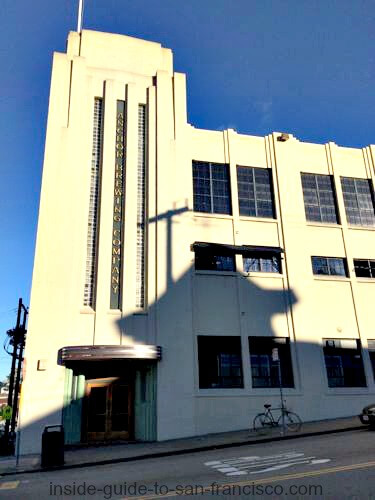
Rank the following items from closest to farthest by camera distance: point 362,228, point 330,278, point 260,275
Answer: point 260,275
point 330,278
point 362,228

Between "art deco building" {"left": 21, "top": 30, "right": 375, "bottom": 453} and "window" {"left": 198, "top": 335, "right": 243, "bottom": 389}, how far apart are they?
0.08m

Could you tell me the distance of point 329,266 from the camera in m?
21.0

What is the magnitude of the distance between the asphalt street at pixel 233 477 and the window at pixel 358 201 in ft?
43.0

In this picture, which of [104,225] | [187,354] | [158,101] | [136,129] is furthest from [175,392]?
[158,101]

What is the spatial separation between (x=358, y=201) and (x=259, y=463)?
1680cm

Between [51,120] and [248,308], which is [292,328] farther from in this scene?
[51,120]

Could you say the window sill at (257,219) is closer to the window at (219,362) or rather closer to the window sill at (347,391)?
the window at (219,362)

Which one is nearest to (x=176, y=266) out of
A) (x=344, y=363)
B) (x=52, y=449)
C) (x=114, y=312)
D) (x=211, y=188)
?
(x=114, y=312)

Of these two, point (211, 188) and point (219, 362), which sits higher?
point (211, 188)

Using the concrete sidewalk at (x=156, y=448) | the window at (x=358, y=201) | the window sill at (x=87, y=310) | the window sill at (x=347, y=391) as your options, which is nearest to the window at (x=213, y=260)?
the window sill at (x=87, y=310)

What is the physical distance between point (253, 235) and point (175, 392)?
8.20m

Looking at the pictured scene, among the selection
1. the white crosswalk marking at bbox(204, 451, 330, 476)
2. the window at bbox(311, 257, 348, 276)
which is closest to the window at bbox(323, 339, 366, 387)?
the window at bbox(311, 257, 348, 276)

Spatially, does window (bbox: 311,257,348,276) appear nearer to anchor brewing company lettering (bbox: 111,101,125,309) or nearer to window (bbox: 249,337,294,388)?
window (bbox: 249,337,294,388)

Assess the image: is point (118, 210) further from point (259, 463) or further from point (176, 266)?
point (259, 463)
